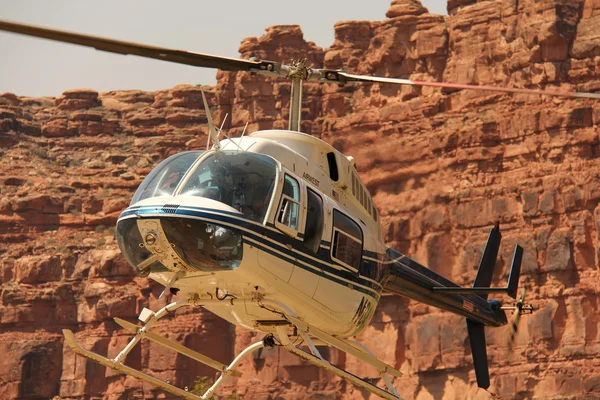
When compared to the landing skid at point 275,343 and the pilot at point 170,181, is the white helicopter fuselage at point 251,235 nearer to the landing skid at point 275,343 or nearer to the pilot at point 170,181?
the pilot at point 170,181

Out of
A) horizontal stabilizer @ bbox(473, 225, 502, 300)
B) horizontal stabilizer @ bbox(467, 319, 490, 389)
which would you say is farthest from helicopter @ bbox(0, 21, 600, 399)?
horizontal stabilizer @ bbox(473, 225, 502, 300)

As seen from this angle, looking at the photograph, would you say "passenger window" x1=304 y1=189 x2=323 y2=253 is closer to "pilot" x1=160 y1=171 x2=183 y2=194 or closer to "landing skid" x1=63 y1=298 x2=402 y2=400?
"landing skid" x1=63 y1=298 x2=402 y2=400

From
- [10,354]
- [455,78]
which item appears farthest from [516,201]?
[10,354]

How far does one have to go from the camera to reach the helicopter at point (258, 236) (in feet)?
71.3

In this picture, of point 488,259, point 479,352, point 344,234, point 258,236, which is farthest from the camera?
point 488,259

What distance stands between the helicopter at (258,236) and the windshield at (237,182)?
2 cm

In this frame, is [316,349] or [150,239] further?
[316,349]

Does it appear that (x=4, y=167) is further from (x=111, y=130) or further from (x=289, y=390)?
(x=289, y=390)

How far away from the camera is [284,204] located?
882 inches

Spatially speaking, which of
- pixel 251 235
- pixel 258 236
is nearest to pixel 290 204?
pixel 258 236

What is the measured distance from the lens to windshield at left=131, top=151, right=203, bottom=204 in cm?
2228

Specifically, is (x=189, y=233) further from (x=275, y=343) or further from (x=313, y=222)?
(x=275, y=343)

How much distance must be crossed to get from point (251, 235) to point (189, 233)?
3.18ft

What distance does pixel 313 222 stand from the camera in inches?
909
